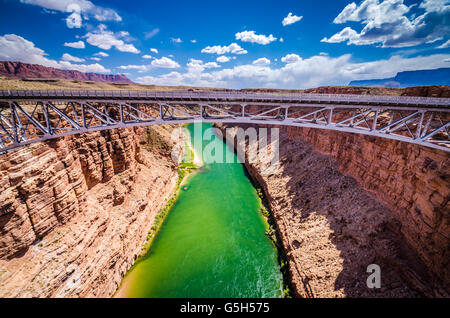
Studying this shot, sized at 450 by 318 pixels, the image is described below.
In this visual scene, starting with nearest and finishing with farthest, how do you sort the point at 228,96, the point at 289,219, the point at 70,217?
the point at 70,217 → the point at 228,96 → the point at 289,219

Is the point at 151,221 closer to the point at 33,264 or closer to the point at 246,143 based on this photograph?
the point at 33,264

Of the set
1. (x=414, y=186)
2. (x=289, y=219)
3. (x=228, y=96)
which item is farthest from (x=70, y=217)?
(x=414, y=186)

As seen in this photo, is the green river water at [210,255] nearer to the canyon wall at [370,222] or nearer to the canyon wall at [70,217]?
the canyon wall at [70,217]

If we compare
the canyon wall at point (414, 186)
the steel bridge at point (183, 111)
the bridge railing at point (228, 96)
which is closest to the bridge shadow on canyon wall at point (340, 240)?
the canyon wall at point (414, 186)

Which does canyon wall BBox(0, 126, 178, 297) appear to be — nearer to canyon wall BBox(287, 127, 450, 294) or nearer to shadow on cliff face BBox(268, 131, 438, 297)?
shadow on cliff face BBox(268, 131, 438, 297)

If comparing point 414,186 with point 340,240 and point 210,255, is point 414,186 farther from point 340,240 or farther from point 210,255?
point 210,255
